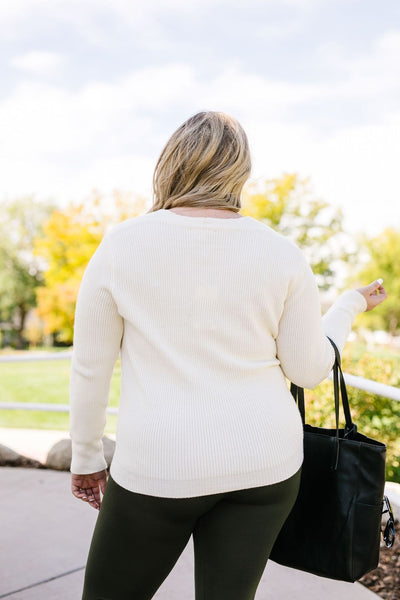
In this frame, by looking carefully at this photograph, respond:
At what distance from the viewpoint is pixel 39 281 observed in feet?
154

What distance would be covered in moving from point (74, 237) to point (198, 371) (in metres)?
25.7

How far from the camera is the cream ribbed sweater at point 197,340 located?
1.20 meters

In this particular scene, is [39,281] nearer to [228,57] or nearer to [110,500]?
[228,57]

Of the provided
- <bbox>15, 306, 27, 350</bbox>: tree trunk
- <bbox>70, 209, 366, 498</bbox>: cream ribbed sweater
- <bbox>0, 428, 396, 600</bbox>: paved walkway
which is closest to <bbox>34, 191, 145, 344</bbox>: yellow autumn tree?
<bbox>15, 306, 27, 350</bbox>: tree trunk

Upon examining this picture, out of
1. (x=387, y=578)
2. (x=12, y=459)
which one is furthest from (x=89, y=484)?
(x=12, y=459)

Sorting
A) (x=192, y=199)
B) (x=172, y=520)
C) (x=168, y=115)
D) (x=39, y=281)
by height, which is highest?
(x=168, y=115)

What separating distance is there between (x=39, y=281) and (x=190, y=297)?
1876 inches

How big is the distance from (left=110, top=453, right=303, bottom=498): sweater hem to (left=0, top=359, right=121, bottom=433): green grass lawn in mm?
7431

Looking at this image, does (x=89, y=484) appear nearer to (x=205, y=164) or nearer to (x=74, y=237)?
(x=205, y=164)

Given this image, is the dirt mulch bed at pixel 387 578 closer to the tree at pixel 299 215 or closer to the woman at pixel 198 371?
the woman at pixel 198 371

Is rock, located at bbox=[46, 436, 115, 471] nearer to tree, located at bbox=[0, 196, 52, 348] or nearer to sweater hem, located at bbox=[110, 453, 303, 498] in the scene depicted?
sweater hem, located at bbox=[110, 453, 303, 498]

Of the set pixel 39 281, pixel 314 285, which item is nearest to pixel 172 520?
pixel 314 285

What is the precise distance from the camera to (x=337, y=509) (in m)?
1.57

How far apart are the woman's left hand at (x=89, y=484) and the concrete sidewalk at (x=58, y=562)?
4.04 feet
